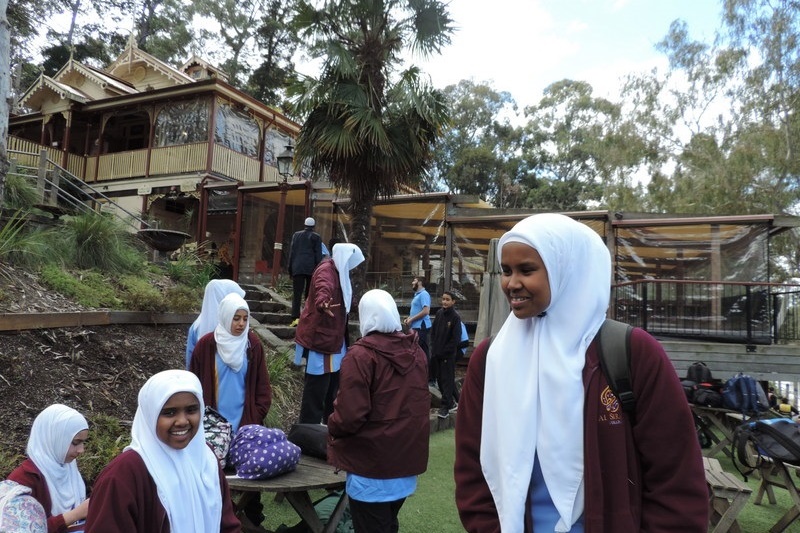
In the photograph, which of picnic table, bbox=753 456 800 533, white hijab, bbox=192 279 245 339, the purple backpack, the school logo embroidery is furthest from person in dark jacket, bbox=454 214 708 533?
picnic table, bbox=753 456 800 533

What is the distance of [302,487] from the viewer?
313cm

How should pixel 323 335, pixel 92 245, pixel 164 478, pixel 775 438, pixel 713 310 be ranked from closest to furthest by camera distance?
pixel 164 478, pixel 775 438, pixel 323 335, pixel 92 245, pixel 713 310

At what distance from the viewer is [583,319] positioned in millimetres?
1588

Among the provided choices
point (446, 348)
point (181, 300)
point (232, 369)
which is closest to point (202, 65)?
point (181, 300)

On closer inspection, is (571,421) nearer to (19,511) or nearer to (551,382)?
(551,382)

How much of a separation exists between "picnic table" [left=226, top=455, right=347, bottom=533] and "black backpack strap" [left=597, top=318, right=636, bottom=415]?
215cm

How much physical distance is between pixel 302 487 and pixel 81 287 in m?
5.03

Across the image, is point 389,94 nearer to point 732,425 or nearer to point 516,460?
point 732,425

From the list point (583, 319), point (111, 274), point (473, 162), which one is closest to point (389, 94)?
point (111, 274)

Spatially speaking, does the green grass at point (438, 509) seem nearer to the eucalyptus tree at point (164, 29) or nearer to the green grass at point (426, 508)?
the green grass at point (426, 508)

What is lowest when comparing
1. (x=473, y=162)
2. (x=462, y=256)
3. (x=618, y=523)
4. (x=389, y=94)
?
(x=618, y=523)

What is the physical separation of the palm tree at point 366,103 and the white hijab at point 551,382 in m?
8.25

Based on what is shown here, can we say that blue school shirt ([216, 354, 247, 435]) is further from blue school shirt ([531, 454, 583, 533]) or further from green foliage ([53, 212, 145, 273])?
green foliage ([53, 212, 145, 273])

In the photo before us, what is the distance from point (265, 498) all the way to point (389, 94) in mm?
8142
